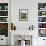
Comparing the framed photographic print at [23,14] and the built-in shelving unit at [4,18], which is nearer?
the framed photographic print at [23,14]

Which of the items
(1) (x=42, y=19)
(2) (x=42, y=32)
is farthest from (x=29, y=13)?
(2) (x=42, y=32)

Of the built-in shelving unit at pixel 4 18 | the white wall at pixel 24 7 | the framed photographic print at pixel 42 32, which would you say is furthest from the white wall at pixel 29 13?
the built-in shelving unit at pixel 4 18

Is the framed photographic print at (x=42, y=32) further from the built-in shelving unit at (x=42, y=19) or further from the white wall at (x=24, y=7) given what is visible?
the white wall at (x=24, y=7)

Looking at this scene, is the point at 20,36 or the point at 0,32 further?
the point at 0,32

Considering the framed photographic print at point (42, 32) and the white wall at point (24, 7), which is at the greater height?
the white wall at point (24, 7)

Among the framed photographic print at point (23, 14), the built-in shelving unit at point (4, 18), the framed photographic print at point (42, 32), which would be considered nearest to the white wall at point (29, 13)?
the framed photographic print at point (23, 14)

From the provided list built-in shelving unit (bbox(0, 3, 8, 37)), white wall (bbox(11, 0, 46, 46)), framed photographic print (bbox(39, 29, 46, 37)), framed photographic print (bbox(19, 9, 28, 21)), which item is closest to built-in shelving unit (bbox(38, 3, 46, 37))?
framed photographic print (bbox(39, 29, 46, 37))

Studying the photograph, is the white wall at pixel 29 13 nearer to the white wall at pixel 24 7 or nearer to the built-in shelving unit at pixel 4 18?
the white wall at pixel 24 7

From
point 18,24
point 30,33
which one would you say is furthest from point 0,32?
point 30,33

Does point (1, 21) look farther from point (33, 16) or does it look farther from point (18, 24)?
point (33, 16)

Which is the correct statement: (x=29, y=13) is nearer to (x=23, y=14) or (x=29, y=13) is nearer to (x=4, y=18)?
(x=23, y=14)

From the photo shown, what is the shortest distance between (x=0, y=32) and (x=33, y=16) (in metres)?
1.99

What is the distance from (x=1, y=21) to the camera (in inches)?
251

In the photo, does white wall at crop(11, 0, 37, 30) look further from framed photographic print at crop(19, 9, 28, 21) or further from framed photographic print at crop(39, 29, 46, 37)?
framed photographic print at crop(39, 29, 46, 37)
